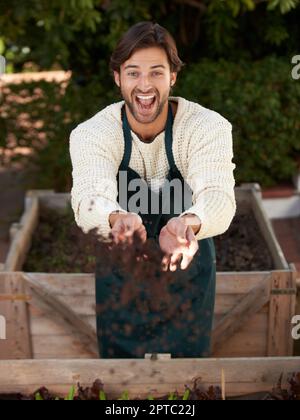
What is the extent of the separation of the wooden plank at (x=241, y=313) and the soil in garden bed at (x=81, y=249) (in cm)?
41

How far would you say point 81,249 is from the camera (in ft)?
12.5

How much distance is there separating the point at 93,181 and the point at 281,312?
1536 millimetres

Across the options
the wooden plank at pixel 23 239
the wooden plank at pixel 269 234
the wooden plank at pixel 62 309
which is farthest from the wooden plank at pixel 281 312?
the wooden plank at pixel 23 239

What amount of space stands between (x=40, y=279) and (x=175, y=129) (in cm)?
127

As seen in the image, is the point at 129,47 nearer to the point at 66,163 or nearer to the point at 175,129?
the point at 175,129

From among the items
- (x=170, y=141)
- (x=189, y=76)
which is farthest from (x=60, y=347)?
(x=189, y=76)

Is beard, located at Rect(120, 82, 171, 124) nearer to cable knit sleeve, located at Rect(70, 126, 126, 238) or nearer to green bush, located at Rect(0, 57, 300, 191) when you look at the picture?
cable knit sleeve, located at Rect(70, 126, 126, 238)

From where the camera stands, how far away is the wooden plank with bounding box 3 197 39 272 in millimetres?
3561

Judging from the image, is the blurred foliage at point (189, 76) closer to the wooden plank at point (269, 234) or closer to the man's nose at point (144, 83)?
the wooden plank at point (269, 234)

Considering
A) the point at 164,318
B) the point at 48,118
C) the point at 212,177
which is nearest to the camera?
the point at 212,177

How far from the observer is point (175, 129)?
2.36 meters

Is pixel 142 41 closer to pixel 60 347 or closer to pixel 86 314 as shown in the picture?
pixel 86 314

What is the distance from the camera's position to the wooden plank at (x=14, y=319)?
3330 mm

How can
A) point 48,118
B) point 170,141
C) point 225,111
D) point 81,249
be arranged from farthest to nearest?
point 48,118
point 225,111
point 81,249
point 170,141
